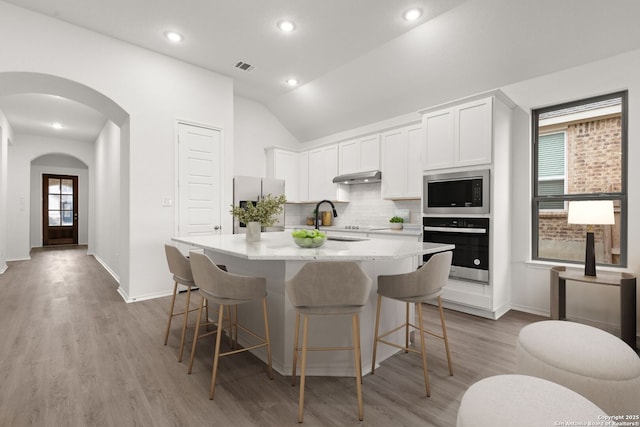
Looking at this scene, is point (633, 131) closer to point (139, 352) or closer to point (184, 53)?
point (139, 352)

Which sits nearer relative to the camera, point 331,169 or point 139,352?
point 139,352

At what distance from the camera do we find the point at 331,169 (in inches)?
233

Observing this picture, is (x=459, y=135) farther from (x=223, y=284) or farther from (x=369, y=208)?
(x=223, y=284)

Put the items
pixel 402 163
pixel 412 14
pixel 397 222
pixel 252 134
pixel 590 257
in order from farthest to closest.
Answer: pixel 252 134
pixel 397 222
pixel 402 163
pixel 412 14
pixel 590 257

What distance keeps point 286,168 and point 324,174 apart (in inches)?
33.0

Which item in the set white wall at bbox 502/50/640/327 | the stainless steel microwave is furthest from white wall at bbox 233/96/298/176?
white wall at bbox 502/50/640/327

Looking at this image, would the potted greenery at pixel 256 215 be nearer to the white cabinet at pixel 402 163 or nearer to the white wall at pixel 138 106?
the white wall at pixel 138 106

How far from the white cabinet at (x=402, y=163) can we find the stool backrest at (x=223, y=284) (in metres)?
3.23

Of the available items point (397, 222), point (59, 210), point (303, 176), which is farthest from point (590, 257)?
point (59, 210)

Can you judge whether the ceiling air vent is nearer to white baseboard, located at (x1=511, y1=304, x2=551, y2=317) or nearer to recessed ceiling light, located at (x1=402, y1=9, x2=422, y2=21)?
recessed ceiling light, located at (x1=402, y1=9, x2=422, y2=21)

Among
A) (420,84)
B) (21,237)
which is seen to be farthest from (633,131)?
(21,237)

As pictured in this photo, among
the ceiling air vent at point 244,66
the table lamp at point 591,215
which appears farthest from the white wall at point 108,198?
the table lamp at point 591,215

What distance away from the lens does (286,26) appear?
3725mm

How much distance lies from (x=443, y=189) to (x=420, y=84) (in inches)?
63.7
